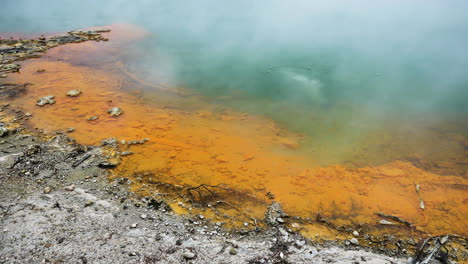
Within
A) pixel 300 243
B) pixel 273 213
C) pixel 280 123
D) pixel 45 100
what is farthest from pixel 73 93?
pixel 300 243

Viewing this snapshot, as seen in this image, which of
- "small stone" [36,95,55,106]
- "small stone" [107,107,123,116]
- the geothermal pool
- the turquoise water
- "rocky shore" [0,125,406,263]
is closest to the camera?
"rocky shore" [0,125,406,263]

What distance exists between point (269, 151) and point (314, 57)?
7.78m

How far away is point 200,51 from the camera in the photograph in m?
12.8

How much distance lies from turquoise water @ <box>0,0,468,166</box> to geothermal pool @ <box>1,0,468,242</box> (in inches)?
3.2

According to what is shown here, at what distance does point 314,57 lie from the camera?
471 inches

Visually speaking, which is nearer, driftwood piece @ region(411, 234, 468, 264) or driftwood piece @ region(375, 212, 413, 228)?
driftwood piece @ region(411, 234, 468, 264)

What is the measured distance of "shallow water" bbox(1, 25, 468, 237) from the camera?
15.7 ft

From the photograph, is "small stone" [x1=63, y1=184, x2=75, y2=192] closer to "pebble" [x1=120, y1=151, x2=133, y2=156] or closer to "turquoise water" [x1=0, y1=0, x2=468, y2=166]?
"pebble" [x1=120, y1=151, x2=133, y2=156]

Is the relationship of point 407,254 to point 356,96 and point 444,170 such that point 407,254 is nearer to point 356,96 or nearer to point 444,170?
point 444,170

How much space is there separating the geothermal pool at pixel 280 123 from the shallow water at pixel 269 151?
0.11ft

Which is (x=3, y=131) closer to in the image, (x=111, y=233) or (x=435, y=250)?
(x=111, y=233)

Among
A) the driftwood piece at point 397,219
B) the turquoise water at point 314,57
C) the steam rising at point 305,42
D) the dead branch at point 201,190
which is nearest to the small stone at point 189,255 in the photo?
the dead branch at point 201,190

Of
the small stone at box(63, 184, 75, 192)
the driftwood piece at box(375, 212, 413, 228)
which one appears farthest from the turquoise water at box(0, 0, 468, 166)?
the small stone at box(63, 184, 75, 192)

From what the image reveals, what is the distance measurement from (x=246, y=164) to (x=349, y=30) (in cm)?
1458
